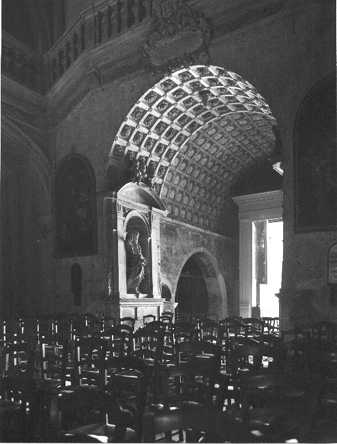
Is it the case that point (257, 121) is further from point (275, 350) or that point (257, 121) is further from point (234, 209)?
point (275, 350)

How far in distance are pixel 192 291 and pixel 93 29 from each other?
Result: 12915 millimetres

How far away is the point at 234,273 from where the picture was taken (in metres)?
26.9

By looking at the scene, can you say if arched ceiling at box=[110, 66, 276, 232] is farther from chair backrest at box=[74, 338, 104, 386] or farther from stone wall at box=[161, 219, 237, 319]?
chair backrest at box=[74, 338, 104, 386]

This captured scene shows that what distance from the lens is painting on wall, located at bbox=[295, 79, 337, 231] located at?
13320 mm

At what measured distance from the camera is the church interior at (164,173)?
13359 millimetres

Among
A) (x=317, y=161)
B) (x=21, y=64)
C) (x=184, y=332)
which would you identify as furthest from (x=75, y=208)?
(x=317, y=161)

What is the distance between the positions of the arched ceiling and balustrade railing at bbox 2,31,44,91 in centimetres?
425

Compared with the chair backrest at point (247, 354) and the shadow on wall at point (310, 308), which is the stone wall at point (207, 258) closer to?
the shadow on wall at point (310, 308)

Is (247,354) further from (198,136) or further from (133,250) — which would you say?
(198,136)

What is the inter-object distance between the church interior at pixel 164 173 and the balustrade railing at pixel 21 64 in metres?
0.05

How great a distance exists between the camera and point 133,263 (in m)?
19.3

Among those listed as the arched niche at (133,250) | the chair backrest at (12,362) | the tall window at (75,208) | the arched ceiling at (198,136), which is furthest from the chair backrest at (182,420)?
the tall window at (75,208)

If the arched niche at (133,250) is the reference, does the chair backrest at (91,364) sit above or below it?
below

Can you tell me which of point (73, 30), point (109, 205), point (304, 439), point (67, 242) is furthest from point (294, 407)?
point (73, 30)
